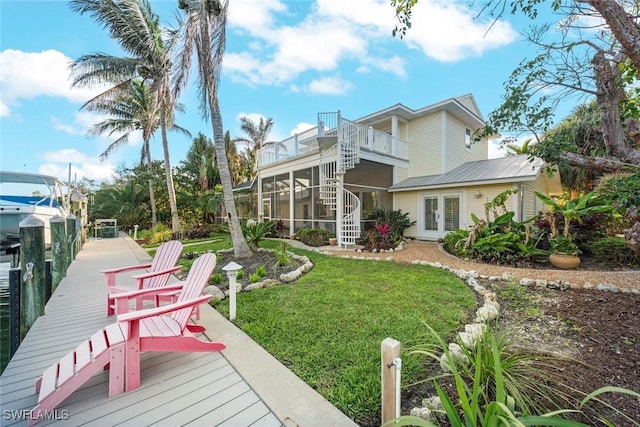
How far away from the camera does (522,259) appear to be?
6.81 m

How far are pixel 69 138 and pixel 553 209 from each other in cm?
2123

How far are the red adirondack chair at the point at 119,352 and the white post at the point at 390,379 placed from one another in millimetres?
1801

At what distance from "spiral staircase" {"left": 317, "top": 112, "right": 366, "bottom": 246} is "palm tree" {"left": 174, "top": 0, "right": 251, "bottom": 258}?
3.89 meters

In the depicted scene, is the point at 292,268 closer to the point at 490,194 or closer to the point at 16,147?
the point at 16,147

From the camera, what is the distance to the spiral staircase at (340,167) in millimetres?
9727

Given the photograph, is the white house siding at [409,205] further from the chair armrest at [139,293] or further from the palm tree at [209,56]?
the chair armrest at [139,293]

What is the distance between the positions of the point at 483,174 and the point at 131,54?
15.7 m

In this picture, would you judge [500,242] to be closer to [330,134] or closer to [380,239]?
[380,239]

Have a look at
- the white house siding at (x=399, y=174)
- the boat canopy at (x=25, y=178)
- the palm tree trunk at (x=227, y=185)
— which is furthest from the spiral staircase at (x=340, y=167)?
the boat canopy at (x=25, y=178)

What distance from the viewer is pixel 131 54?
38.8 feet

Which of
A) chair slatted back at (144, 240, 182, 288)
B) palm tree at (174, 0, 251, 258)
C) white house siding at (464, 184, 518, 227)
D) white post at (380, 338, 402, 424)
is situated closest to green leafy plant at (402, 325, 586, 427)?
white post at (380, 338, 402, 424)

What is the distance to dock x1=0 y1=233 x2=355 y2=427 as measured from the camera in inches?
73.5

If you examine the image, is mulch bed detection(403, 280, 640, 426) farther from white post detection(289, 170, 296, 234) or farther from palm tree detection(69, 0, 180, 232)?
palm tree detection(69, 0, 180, 232)

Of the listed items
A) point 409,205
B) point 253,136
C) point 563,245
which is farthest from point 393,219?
point 253,136
